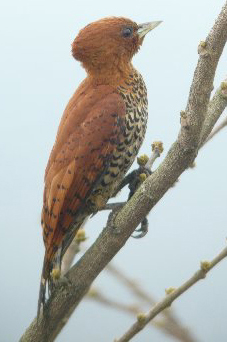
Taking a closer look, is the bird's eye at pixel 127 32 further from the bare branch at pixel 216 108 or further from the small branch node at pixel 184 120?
the small branch node at pixel 184 120

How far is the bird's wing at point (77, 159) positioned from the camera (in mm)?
3295

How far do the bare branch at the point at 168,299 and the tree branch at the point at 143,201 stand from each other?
497 mm

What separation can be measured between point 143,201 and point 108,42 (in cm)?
126

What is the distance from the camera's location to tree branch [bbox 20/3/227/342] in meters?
2.44

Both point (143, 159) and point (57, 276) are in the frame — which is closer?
point (57, 276)

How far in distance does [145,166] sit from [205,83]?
0.99 meters

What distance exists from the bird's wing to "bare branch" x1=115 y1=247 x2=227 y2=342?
1.07 meters

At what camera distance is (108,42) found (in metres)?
3.61

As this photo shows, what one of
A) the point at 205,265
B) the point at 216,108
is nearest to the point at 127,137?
the point at 216,108

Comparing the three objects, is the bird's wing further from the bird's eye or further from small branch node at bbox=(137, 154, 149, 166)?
the bird's eye

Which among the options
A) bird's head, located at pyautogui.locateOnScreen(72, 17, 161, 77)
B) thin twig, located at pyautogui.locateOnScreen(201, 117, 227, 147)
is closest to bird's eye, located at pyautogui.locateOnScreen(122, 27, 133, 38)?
bird's head, located at pyautogui.locateOnScreen(72, 17, 161, 77)

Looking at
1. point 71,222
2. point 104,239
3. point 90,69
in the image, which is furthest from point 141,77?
point 104,239

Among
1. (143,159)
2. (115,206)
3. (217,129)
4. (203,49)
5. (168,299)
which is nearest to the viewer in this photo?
(168,299)

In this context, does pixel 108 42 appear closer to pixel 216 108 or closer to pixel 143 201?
pixel 216 108
